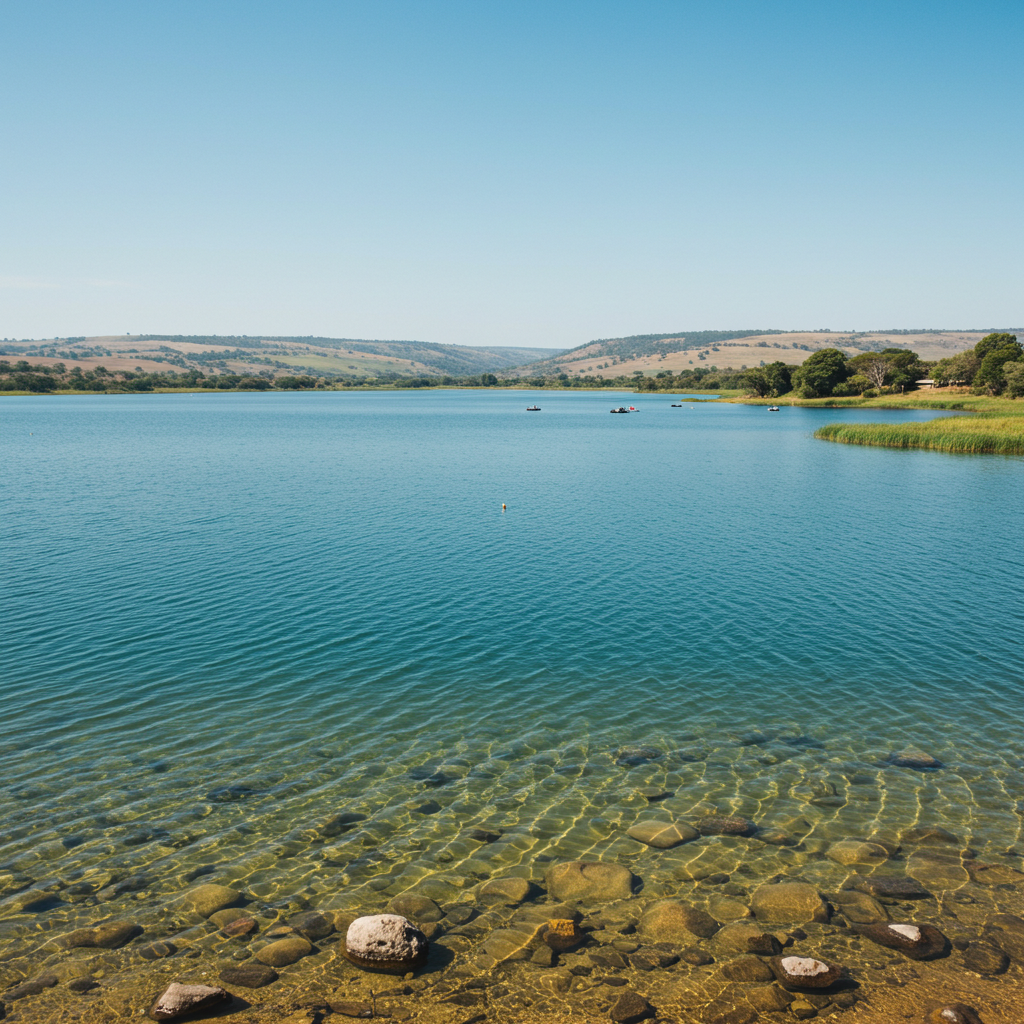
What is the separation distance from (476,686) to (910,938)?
14488mm

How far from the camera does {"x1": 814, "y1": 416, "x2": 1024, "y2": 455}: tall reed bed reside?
293 ft

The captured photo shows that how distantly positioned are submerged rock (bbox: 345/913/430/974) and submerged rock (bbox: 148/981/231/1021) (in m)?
2.15

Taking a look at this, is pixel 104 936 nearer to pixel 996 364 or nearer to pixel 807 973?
pixel 807 973

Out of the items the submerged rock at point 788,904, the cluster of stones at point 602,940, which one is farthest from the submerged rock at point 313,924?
the submerged rock at point 788,904

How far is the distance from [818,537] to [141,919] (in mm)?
44884

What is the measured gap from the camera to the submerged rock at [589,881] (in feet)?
45.8

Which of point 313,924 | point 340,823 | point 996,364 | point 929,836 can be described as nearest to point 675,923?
point 313,924

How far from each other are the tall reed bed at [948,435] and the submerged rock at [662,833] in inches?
3753

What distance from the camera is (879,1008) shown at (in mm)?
11086

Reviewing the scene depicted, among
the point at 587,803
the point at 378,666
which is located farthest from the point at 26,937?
the point at 378,666

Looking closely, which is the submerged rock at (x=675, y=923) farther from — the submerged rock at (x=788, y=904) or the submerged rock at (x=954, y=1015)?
the submerged rock at (x=954, y=1015)

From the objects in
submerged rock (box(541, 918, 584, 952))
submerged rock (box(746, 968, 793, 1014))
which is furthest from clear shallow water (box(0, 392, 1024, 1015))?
submerged rock (box(746, 968, 793, 1014))

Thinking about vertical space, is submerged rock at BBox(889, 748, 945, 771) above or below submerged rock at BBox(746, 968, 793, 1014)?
below

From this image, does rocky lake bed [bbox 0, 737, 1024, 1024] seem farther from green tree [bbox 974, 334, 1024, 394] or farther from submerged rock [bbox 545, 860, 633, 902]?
green tree [bbox 974, 334, 1024, 394]
